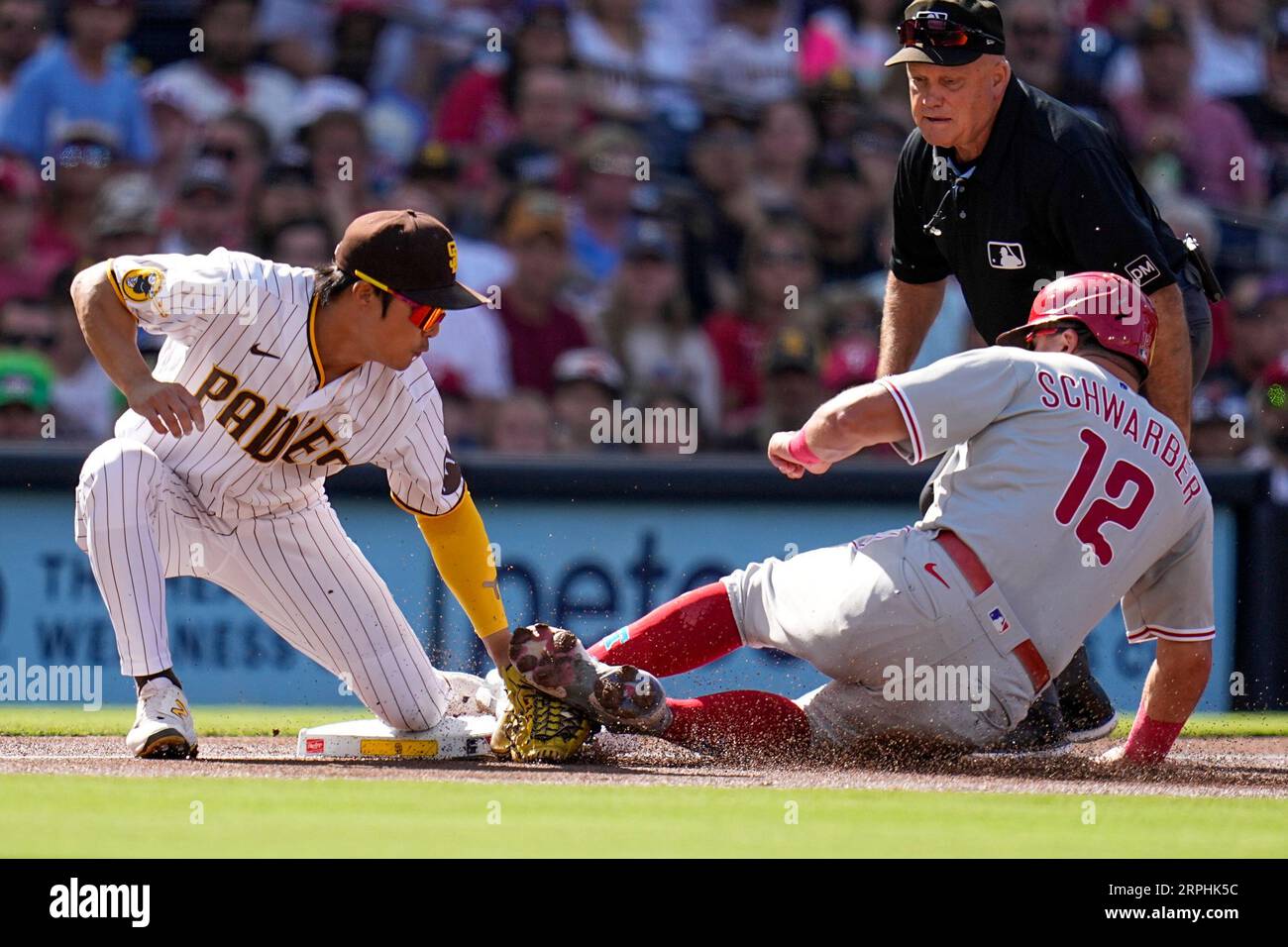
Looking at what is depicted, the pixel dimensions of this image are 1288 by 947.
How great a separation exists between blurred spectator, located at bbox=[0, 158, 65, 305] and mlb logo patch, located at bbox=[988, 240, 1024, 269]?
17.4 ft

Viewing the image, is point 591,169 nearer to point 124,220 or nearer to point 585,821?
point 124,220

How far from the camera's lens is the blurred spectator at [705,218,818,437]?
934 centimetres

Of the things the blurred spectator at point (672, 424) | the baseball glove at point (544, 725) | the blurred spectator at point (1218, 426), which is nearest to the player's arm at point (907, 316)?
the baseball glove at point (544, 725)

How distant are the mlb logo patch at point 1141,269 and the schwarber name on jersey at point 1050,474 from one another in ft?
1.52

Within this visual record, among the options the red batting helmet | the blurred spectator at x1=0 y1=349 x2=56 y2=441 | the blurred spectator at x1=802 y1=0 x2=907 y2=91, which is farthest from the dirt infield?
the blurred spectator at x1=802 y1=0 x2=907 y2=91

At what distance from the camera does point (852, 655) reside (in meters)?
4.69

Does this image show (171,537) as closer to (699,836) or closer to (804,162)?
(699,836)

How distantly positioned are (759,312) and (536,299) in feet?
3.86

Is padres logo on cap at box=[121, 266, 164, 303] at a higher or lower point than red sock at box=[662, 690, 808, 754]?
higher

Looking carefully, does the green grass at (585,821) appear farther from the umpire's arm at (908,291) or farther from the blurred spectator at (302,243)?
the blurred spectator at (302,243)

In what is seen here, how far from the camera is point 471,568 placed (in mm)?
5148

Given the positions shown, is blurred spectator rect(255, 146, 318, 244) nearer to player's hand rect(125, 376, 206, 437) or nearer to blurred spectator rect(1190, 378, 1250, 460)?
blurred spectator rect(1190, 378, 1250, 460)

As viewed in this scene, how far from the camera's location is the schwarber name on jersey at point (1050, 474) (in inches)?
179

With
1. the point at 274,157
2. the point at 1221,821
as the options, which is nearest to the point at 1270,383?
the point at 274,157
